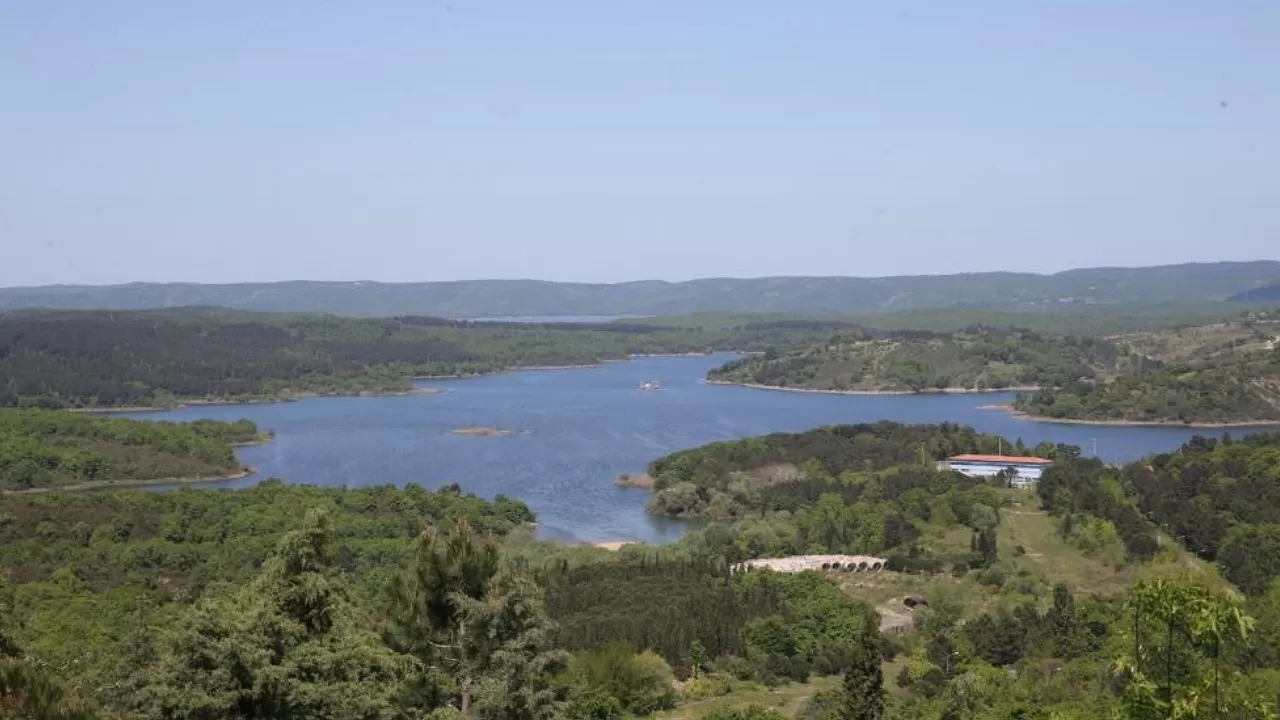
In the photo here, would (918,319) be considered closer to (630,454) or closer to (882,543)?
(630,454)

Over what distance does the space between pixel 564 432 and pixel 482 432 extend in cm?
567

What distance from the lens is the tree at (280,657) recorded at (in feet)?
32.8

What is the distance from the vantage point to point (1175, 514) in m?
42.5

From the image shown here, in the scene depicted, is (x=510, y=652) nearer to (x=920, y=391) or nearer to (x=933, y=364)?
(x=920, y=391)

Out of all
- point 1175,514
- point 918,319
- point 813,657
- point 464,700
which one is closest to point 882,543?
point 1175,514

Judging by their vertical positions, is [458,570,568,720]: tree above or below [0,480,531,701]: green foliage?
above

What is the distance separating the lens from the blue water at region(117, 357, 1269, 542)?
199 feet

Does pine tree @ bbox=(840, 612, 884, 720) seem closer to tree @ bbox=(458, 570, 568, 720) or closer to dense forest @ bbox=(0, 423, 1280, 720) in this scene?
dense forest @ bbox=(0, 423, 1280, 720)

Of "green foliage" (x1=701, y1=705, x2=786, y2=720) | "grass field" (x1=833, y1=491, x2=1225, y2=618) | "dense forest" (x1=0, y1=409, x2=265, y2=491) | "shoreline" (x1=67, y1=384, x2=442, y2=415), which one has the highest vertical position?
"green foliage" (x1=701, y1=705, x2=786, y2=720)

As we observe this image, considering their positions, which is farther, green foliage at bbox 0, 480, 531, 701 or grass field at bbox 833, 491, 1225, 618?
grass field at bbox 833, 491, 1225, 618

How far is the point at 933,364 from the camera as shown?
125 meters

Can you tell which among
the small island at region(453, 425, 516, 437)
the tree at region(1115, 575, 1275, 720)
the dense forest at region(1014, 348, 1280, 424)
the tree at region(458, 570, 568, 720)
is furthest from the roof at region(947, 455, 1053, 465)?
the tree at region(1115, 575, 1275, 720)

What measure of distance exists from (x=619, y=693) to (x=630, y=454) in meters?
50.0

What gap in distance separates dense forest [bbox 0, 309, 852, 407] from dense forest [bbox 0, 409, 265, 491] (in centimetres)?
3041
